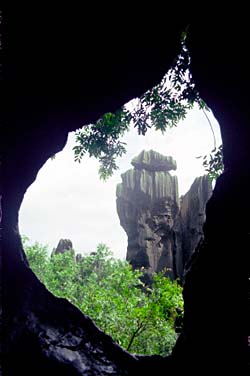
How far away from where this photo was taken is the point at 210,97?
5.16 metres

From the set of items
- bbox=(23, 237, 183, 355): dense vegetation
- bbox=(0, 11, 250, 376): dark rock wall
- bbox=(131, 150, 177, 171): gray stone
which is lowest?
bbox=(23, 237, 183, 355): dense vegetation

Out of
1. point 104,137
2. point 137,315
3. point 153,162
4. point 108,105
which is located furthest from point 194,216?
point 108,105

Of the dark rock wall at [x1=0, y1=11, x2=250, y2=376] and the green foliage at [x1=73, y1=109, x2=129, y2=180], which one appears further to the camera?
the green foliage at [x1=73, y1=109, x2=129, y2=180]

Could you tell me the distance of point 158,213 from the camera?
979 inches

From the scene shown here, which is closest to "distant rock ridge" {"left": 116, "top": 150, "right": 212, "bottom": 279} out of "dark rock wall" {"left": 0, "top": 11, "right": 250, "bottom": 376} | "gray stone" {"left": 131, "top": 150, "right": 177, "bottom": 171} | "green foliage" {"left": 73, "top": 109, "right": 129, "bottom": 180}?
"gray stone" {"left": 131, "top": 150, "right": 177, "bottom": 171}

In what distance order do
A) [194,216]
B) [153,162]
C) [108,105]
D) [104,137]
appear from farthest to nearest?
[153,162], [194,216], [104,137], [108,105]

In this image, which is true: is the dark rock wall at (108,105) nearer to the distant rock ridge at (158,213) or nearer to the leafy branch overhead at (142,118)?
the leafy branch overhead at (142,118)

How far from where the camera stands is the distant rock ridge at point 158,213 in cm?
2322

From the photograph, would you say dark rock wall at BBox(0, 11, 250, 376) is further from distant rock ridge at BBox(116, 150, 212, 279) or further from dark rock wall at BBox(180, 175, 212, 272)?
distant rock ridge at BBox(116, 150, 212, 279)

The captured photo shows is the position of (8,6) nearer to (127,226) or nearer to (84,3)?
(84,3)

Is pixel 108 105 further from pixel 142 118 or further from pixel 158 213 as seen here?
pixel 158 213

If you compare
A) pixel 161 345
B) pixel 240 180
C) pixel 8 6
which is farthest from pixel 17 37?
pixel 161 345

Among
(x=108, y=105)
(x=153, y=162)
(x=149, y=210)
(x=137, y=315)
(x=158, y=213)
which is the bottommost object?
(x=137, y=315)

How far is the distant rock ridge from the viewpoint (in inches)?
914
